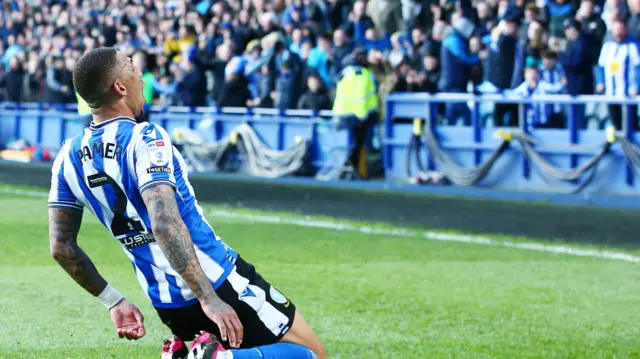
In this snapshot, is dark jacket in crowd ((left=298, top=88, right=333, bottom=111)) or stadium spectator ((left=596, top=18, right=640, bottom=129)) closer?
stadium spectator ((left=596, top=18, right=640, bottom=129))

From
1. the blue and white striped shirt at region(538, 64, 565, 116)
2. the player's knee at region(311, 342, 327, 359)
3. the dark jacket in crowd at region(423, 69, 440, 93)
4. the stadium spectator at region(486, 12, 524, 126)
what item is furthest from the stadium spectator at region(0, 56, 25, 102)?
the player's knee at region(311, 342, 327, 359)

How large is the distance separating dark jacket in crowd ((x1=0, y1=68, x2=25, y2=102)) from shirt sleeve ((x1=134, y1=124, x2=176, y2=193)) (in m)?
27.2

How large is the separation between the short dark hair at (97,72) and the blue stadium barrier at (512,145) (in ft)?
44.4

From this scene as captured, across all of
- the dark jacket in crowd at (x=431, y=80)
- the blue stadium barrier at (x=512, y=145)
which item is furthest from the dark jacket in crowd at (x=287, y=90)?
the dark jacket in crowd at (x=431, y=80)

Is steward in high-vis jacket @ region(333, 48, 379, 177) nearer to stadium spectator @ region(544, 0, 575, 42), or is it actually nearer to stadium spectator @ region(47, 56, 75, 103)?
stadium spectator @ region(544, 0, 575, 42)

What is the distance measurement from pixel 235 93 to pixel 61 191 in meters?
18.8

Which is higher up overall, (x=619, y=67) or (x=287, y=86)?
(x=619, y=67)

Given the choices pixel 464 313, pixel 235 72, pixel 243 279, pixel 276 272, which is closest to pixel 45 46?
pixel 235 72

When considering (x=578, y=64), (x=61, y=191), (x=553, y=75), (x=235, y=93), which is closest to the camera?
(x=61, y=191)

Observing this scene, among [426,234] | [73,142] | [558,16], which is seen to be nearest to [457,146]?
[558,16]

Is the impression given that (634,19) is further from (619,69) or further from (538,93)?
(538,93)

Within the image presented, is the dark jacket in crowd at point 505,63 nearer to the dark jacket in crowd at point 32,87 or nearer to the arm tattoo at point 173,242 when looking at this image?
the arm tattoo at point 173,242

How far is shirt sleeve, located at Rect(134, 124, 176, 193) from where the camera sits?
4.66 meters

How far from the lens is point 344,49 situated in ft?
70.1
